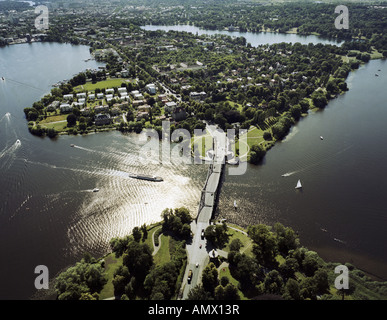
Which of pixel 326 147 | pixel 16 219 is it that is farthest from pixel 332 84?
pixel 16 219

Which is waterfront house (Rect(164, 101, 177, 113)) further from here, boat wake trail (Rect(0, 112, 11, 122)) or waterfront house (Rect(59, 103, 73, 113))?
boat wake trail (Rect(0, 112, 11, 122))

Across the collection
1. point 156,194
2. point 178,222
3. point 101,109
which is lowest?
point 156,194

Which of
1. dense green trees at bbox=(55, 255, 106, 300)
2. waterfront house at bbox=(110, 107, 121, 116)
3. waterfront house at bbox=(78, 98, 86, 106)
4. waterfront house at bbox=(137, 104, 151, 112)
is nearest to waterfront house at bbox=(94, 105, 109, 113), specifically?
waterfront house at bbox=(110, 107, 121, 116)

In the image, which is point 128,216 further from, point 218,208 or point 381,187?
point 381,187

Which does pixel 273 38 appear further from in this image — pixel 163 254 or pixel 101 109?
pixel 163 254

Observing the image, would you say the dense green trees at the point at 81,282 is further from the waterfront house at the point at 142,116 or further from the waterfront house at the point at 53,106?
the waterfront house at the point at 53,106

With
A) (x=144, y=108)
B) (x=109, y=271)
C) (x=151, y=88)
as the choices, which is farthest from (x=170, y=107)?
(x=109, y=271)
